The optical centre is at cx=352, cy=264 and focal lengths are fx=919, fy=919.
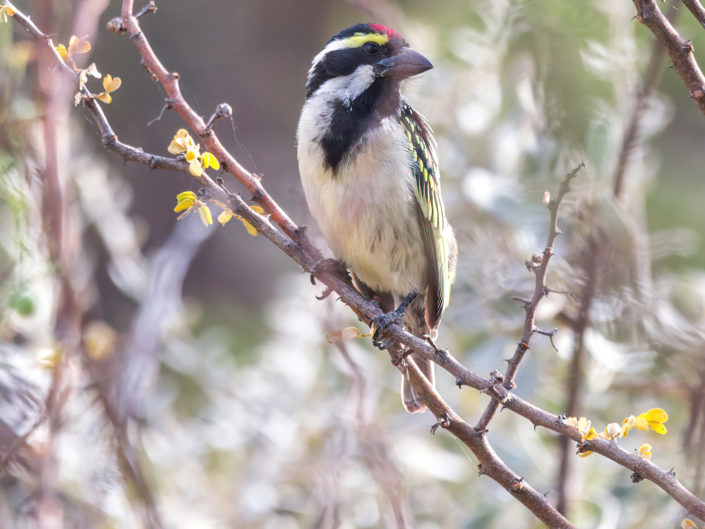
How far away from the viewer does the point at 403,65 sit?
2783 mm

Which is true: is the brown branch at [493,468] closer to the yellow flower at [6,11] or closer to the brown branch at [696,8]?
the brown branch at [696,8]

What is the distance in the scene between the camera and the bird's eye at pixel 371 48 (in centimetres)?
285

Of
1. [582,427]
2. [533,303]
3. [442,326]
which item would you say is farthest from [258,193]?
[442,326]

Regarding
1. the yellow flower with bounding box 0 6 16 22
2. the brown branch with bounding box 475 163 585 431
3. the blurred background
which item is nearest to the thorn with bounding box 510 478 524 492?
the brown branch with bounding box 475 163 585 431

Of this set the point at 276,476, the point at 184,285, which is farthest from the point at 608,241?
the point at 184,285

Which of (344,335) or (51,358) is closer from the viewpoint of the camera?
(51,358)

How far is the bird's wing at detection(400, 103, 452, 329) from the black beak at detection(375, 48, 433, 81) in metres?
0.13

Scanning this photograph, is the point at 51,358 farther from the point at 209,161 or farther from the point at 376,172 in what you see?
the point at 376,172

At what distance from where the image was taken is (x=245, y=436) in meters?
3.86

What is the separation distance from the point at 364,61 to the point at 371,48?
0.16ft

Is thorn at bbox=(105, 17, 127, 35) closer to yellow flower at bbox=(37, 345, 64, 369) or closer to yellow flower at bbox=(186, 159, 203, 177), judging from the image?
yellow flower at bbox=(186, 159, 203, 177)

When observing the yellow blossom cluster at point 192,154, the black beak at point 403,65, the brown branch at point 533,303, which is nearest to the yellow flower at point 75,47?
the yellow blossom cluster at point 192,154

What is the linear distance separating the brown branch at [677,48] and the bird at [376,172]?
3.63 feet

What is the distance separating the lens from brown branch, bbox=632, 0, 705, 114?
1.69 meters
